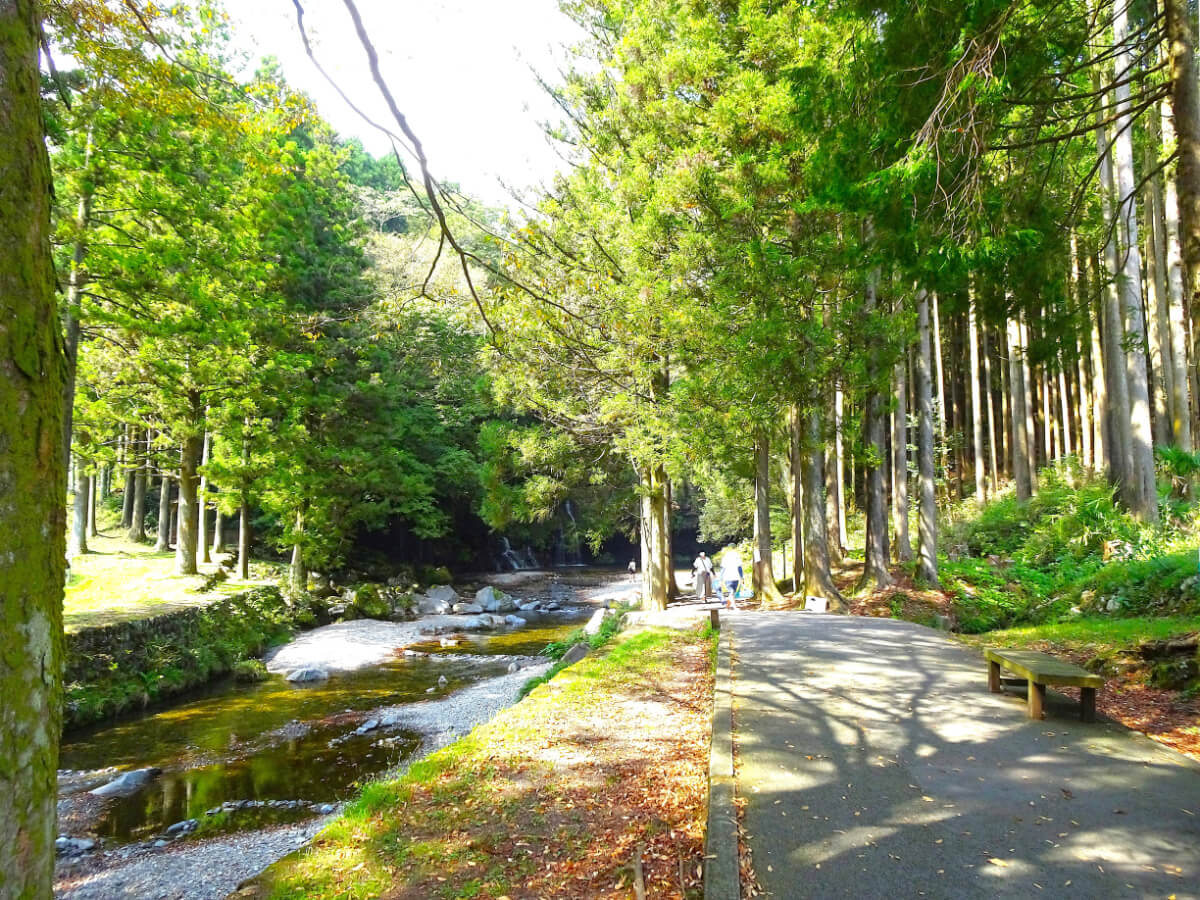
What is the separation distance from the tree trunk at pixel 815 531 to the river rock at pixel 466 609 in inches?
520

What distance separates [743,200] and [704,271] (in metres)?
1.74

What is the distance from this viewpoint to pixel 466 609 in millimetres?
24250

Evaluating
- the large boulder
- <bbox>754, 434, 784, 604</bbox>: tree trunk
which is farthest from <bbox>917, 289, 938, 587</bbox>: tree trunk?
the large boulder

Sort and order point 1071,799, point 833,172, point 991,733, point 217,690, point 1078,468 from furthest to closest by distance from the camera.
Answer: point 1078,468 → point 217,690 → point 833,172 → point 991,733 → point 1071,799

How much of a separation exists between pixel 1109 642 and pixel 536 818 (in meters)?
7.31

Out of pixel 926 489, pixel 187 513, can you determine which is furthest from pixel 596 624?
pixel 187 513

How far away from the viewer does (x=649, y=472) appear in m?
16.6

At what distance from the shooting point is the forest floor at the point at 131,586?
43.1 ft

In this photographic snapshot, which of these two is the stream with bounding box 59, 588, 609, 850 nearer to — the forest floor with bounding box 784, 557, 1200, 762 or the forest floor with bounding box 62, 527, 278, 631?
the forest floor with bounding box 62, 527, 278, 631

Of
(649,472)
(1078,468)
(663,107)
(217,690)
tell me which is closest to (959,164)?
(663,107)

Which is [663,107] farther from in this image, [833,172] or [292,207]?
[292,207]

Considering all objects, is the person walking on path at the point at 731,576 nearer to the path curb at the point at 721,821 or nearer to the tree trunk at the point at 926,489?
the tree trunk at the point at 926,489

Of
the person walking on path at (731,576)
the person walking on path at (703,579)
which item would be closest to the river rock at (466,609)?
the person walking on path at (703,579)

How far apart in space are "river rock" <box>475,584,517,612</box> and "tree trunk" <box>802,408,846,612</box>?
528 inches
